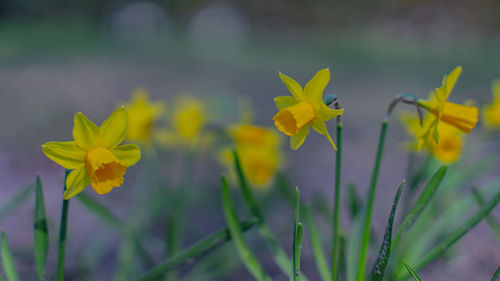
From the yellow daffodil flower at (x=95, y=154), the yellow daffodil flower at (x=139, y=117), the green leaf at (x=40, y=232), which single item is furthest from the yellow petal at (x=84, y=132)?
the yellow daffodil flower at (x=139, y=117)

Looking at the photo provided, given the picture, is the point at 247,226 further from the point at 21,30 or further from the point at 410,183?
the point at 21,30

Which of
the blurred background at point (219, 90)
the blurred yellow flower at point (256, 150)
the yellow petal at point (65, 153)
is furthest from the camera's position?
the blurred background at point (219, 90)

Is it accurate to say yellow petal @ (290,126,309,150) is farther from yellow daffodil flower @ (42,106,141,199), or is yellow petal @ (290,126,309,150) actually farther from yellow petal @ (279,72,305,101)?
yellow daffodil flower @ (42,106,141,199)

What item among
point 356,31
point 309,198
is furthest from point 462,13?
point 309,198

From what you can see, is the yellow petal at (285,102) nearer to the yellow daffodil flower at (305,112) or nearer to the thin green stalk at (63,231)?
the yellow daffodil flower at (305,112)

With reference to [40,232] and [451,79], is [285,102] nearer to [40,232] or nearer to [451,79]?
[451,79]

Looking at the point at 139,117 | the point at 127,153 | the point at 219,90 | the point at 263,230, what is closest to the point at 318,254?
the point at 263,230
